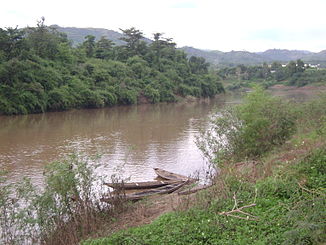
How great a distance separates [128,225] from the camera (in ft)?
27.6

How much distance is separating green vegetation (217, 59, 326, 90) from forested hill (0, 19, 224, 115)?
43.6 ft

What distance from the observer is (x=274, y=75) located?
83.0 meters

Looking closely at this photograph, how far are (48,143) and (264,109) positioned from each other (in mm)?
14035

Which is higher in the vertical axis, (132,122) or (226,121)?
(226,121)

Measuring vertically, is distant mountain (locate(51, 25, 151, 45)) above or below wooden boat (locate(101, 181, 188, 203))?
above

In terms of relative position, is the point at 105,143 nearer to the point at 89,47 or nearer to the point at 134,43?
the point at 89,47

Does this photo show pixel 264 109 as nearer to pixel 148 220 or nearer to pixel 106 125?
pixel 148 220

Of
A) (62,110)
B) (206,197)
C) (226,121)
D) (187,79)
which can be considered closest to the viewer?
(206,197)

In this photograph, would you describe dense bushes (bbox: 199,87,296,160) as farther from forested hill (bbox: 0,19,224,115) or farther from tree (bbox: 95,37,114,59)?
tree (bbox: 95,37,114,59)

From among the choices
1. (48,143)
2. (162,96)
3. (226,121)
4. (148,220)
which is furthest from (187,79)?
(148,220)

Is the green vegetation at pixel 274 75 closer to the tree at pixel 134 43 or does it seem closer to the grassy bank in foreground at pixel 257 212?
the tree at pixel 134 43

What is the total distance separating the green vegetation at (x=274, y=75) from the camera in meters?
68.7

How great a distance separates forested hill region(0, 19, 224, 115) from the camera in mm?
35500

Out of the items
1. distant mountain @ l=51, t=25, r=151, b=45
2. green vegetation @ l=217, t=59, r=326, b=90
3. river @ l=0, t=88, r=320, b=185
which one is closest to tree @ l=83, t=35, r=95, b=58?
river @ l=0, t=88, r=320, b=185
